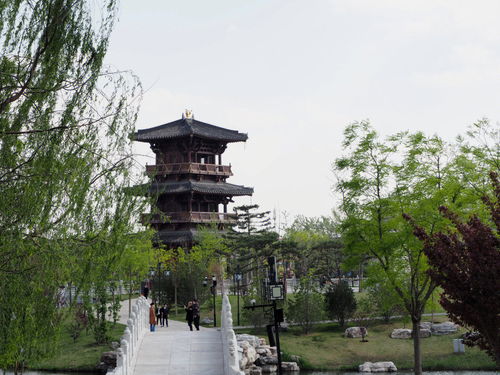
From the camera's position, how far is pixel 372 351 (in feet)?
101

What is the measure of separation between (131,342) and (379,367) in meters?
10.7

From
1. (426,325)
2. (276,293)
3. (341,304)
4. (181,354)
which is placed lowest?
(181,354)

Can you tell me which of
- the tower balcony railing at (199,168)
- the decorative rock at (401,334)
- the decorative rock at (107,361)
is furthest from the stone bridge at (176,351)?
the tower balcony railing at (199,168)

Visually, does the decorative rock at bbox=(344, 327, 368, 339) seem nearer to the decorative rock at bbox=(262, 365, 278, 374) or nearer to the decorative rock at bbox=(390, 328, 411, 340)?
the decorative rock at bbox=(390, 328, 411, 340)

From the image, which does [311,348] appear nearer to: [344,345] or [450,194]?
[344,345]

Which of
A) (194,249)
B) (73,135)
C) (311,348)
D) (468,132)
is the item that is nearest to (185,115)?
(194,249)

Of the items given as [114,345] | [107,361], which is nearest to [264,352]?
[107,361]

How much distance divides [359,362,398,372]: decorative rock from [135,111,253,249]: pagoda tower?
2379cm

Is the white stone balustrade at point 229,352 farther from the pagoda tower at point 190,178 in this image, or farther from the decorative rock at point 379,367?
the pagoda tower at point 190,178

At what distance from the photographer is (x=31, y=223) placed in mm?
11203

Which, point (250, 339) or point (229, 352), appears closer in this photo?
point (229, 352)

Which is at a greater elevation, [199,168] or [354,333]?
[199,168]

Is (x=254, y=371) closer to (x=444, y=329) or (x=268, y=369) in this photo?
(x=268, y=369)

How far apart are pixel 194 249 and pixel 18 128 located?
37.7 m
